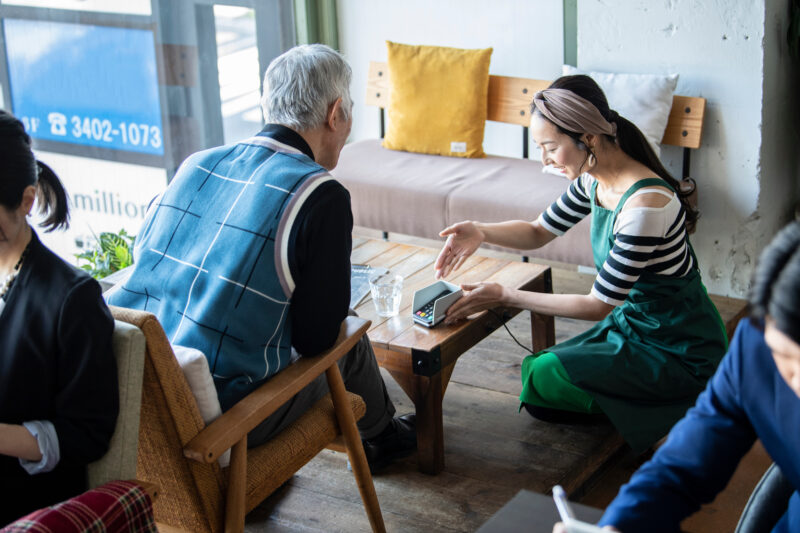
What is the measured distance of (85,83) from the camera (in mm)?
3645

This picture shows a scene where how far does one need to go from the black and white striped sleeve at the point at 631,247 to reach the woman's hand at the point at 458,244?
482mm

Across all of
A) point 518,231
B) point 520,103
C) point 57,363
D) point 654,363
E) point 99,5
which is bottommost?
point 654,363

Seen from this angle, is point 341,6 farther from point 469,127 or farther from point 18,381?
point 18,381

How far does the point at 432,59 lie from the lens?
4270mm

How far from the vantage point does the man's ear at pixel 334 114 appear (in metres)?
2.14

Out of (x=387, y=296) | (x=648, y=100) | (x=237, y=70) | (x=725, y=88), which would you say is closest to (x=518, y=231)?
(x=387, y=296)

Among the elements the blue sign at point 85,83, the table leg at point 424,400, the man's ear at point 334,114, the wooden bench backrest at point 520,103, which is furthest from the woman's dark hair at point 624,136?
the blue sign at point 85,83

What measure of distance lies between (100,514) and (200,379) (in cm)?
36

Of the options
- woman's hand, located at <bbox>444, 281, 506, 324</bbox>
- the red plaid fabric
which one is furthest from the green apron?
the red plaid fabric

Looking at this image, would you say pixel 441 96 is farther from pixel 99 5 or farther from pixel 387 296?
pixel 387 296

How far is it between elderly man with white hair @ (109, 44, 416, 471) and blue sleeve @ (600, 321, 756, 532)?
2.84 feet

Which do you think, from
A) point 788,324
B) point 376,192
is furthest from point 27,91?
point 788,324

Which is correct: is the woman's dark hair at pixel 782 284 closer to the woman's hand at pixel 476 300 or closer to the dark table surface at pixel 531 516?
the dark table surface at pixel 531 516

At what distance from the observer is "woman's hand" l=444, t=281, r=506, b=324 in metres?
2.56
